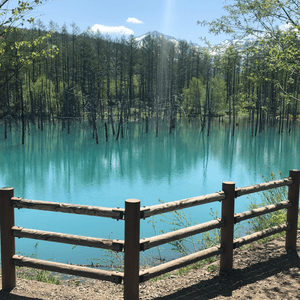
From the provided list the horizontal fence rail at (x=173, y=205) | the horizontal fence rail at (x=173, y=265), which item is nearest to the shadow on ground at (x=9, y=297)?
the horizontal fence rail at (x=173, y=265)

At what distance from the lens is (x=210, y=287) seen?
455cm

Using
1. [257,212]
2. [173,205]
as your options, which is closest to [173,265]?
[173,205]

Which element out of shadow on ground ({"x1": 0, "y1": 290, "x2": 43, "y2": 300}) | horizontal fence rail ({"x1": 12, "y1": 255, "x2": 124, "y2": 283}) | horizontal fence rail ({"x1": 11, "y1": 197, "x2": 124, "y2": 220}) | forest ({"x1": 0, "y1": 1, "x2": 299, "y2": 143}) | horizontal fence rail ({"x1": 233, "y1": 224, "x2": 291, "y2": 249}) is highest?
forest ({"x1": 0, "y1": 1, "x2": 299, "y2": 143})

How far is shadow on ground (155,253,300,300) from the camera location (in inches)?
172

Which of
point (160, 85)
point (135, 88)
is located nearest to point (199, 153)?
point (160, 85)

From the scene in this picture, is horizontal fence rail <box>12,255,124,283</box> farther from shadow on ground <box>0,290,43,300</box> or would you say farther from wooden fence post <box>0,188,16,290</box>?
shadow on ground <box>0,290,43,300</box>

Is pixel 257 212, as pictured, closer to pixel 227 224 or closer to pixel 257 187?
pixel 257 187

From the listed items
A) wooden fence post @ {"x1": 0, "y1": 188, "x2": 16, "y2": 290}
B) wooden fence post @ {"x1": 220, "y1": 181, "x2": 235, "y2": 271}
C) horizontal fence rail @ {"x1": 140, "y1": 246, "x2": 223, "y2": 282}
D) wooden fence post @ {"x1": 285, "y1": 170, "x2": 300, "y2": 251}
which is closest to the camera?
horizontal fence rail @ {"x1": 140, "y1": 246, "x2": 223, "y2": 282}

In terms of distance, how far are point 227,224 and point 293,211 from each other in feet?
5.15

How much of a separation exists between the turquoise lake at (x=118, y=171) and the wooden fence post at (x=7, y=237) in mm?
3544

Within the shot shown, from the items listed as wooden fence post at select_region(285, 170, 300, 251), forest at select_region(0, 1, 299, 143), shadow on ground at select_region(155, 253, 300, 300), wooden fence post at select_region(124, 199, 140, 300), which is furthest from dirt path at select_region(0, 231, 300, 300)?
forest at select_region(0, 1, 299, 143)

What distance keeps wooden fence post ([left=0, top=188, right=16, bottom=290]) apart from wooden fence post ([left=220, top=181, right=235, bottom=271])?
9.57ft

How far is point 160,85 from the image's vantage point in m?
66.1

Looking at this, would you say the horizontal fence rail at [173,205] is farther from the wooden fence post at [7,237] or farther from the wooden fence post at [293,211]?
the wooden fence post at [7,237]
